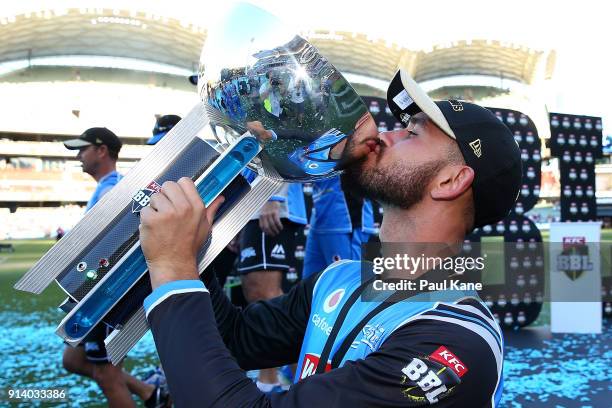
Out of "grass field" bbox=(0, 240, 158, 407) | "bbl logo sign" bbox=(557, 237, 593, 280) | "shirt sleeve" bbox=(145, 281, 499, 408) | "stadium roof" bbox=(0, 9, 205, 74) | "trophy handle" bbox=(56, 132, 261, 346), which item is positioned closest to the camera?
"shirt sleeve" bbox=(145, 281, 499, 408)

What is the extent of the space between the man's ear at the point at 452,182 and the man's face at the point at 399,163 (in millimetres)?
18

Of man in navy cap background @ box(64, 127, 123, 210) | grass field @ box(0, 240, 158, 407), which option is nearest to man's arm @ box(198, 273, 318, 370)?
grass field @ box(0, 240, 158, 407)

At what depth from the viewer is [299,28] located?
0.97 meters

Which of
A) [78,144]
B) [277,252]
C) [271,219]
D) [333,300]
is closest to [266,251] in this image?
[277,252]

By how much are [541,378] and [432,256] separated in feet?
10.5

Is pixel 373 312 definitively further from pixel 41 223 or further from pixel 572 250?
pixel 41 223

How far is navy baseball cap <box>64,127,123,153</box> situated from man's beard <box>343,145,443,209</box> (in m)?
2.99

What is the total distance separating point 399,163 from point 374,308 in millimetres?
307

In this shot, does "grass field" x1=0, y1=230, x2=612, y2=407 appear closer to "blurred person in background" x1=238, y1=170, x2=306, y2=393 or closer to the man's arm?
"blurred person in background" x1=238, y1=170, x2=306, y2=393

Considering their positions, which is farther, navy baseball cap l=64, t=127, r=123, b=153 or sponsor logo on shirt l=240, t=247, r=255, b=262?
navy baseball cap l=64, t=127, r=123, b=153

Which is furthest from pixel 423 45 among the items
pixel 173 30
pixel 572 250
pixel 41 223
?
pixel 572 250

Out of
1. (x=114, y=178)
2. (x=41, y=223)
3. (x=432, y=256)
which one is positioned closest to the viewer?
(x=432, y=256)

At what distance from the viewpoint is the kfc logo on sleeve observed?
32.0 inches

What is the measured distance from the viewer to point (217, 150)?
998mm
